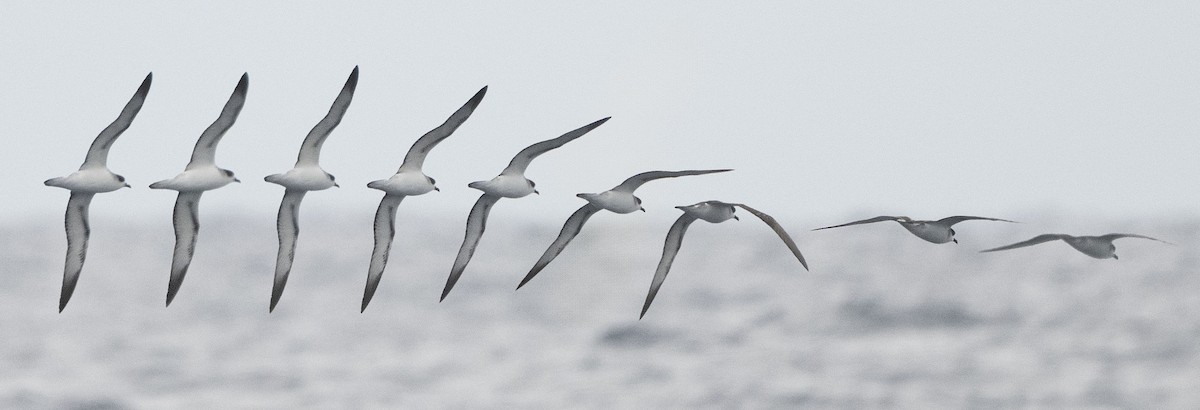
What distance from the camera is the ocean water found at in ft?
362

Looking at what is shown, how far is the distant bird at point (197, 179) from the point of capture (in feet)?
62.7

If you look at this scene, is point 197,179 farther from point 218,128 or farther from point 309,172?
point 309,172

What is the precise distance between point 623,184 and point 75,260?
7.92 m

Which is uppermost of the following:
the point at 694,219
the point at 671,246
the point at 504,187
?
the point at 504,187

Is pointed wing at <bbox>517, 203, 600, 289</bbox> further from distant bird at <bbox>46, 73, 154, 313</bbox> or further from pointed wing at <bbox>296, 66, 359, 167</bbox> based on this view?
distant bird at <bbox>46, 73, 154, 313</bbox>

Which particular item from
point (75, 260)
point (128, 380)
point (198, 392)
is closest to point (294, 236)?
point (75, 260)

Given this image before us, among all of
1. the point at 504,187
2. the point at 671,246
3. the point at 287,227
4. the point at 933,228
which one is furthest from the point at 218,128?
the point at 933,228

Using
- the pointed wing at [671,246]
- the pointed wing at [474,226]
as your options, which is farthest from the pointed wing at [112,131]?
the pointed wing at [671,246]

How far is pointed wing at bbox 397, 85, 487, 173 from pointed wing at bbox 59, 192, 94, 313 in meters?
4.45

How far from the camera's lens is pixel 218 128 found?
19.6 meters

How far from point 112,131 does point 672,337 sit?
116 m

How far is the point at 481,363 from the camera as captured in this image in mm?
132875

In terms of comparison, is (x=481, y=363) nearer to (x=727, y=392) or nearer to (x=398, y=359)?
(x=398, y=359)

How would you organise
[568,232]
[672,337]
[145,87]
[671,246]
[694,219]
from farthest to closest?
[672,337] < [671,246] < [568,232] < [694,219] < [145,87]
